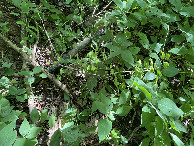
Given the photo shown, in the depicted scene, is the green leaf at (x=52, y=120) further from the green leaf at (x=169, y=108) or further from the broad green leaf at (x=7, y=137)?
the green leaf at (x=169, y=108)

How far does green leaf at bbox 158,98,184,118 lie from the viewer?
131 centimetres

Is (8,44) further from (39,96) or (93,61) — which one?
(93,61)

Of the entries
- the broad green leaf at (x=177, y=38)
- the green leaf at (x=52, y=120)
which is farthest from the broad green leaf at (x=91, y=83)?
the broad green leaf at (x=177, y=38)

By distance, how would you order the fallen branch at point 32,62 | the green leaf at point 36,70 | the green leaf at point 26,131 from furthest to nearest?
the fallen branch at point 32,62
the green leaf at point 36,70
the green leaf at point 26,131

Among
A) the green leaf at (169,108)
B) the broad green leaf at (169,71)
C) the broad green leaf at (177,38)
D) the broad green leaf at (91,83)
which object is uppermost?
the broad green leaf at (91,83)

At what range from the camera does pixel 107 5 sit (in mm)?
2068

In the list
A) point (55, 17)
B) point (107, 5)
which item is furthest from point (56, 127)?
point (107, 5)

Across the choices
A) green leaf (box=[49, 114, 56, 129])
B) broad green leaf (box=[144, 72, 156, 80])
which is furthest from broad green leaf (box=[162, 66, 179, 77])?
green leaf (box=[49, 114, 56, 129])

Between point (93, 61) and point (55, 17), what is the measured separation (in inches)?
30.0

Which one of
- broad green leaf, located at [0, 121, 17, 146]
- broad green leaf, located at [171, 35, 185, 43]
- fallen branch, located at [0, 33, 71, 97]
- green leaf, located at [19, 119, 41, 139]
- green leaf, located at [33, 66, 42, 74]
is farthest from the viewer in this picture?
broad green leaf, located at [171, 35, 185, 43]

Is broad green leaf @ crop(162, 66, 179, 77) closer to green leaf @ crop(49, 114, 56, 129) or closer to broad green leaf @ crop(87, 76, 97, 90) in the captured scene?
broad green leaf @ crop(87, 76, 97, 90)

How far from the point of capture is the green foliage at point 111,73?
57.1 inches

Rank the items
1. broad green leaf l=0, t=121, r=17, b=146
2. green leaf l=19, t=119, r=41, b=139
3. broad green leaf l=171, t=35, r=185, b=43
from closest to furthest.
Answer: broad green leaf l=0, t=121, r=17, b=146
green leaf l=19, t=119, r=41, b=139
broad green leaf l=171, t=35, r=185, b=43

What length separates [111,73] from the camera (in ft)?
5.67
